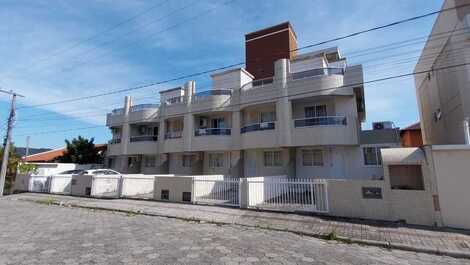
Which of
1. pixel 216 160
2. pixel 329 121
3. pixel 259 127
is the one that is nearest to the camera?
pixel 329 121

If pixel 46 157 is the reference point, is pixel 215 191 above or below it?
below

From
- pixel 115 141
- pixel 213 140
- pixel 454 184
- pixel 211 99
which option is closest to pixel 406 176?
pixel 454 184

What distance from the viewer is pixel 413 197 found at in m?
8.39

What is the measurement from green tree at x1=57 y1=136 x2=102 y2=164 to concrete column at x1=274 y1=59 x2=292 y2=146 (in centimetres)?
2479

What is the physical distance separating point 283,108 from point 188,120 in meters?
8.93

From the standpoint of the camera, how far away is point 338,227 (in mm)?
8297

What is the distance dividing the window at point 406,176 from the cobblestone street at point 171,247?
3682 mm

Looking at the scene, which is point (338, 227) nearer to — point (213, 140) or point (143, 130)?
point (213, 140)

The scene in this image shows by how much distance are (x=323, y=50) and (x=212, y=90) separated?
10211 mm

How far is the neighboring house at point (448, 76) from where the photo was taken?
12.1 metres

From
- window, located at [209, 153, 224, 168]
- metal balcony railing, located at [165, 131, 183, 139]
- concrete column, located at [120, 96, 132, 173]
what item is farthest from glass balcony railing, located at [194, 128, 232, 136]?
concrete column, located at [120, 96, 132, 173]

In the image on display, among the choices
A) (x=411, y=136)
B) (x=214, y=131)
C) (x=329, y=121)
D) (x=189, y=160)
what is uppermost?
(x=411, y=136)

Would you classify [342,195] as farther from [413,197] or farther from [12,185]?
[12,185]

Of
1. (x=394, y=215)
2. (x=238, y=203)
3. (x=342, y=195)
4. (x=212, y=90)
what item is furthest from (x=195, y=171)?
(x=394, y=215)
